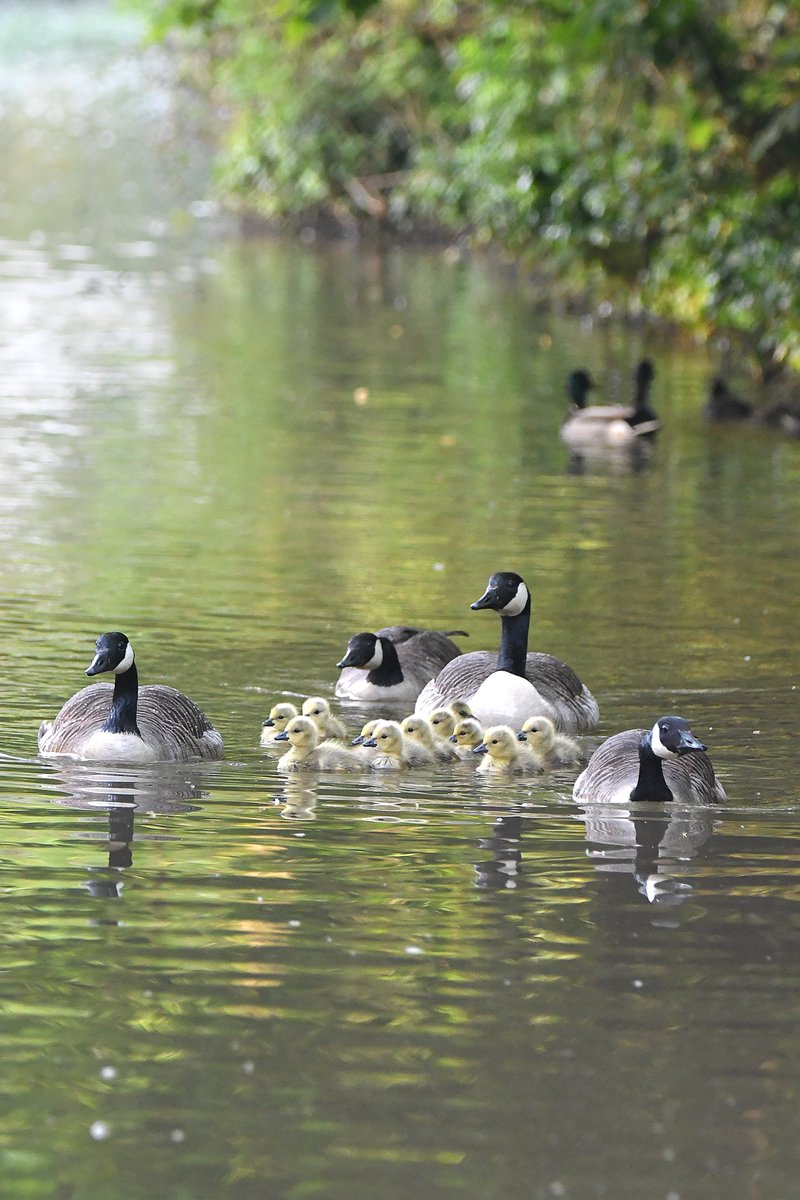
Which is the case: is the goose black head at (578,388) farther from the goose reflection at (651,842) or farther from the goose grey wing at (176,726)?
the goose reflection at (651,842)

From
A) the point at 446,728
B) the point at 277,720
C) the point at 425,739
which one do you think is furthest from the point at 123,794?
the point at 446,728

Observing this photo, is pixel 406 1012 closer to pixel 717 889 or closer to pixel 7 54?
pixel 717 889

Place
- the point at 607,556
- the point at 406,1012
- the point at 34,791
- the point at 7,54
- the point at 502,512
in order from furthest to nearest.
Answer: the point at 7,54, the point at 502,512, the point at 607,556, the point at 34,791, the point at 406,1012

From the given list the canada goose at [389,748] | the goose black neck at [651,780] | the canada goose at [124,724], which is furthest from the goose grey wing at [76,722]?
the goose black neck at [651,780]

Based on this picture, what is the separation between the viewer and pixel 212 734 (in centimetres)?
967

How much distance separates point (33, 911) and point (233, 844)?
1063 mm

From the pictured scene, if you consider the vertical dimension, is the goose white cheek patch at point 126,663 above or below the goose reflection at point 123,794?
above

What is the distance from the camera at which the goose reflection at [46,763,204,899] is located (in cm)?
828

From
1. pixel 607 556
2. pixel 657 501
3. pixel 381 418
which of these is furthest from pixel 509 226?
pixel 607 556

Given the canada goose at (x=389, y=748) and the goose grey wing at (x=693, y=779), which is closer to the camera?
the goose grey wing at (x=693, y=779)

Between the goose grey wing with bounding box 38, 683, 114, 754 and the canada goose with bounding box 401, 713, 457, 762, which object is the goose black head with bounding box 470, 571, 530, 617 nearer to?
the canada goose with bounding box 401, 713, 457, 762

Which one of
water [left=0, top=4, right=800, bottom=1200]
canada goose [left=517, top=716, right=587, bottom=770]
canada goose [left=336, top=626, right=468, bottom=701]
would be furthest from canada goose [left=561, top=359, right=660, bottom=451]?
canada goose [left=517, top=716, right=587, bottom=770]

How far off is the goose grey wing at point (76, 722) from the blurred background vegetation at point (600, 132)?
5.48 metres

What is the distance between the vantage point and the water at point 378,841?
5734 mm
